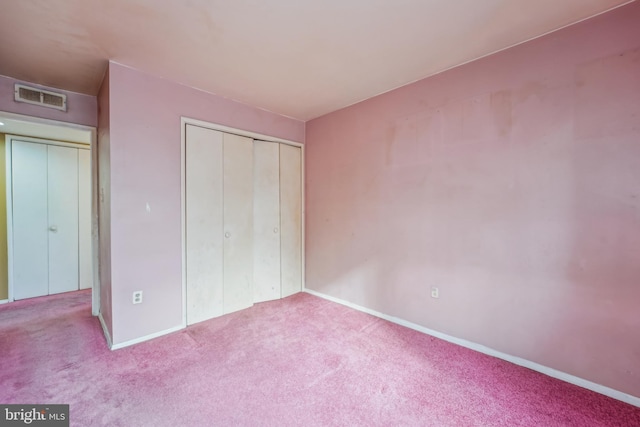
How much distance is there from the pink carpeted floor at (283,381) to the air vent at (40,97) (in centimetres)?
237

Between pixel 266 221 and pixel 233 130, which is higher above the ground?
pixel 233 130

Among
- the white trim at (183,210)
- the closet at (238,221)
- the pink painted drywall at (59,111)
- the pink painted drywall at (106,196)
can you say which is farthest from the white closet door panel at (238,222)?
the pink painted drywall at (59,111)

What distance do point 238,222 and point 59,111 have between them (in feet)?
7.31

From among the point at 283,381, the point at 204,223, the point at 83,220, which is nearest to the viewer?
the point at 283,381

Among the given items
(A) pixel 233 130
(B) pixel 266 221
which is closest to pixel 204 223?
(B) pixel 266 221

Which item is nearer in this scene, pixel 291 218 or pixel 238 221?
pixel 238 221

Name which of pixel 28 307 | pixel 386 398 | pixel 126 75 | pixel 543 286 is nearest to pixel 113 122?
pixel 126 75

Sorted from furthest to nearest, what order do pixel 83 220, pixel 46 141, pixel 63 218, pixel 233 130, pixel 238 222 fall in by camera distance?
pixel 83 220, pixel 63 218, pixel 46 141, pixel 238 222, pixel 233 130

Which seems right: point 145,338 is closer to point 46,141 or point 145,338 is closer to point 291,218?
point 291,218

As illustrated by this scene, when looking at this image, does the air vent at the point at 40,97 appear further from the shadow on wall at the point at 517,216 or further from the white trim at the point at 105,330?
the shadow on wall at the point at 517,216

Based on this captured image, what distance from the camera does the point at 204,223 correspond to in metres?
2.94

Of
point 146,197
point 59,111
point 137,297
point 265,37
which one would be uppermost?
point 265,37

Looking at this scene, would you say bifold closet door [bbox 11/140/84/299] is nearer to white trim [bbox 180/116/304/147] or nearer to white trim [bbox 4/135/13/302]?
white trim [bbox 4/135/13/302]

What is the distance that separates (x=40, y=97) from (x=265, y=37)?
2591mm
